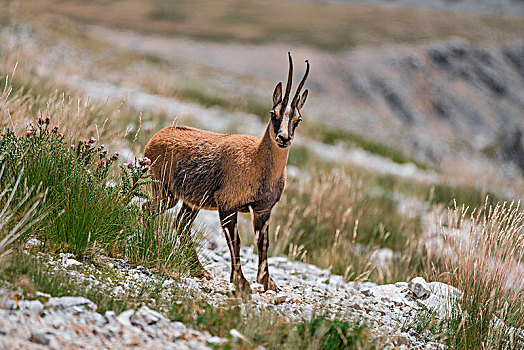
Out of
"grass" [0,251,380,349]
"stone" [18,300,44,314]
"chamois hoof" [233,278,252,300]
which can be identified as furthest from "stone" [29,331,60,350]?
"chamois hoof" [233,278,252,300]

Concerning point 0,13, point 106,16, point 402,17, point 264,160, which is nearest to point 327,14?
point 402,17

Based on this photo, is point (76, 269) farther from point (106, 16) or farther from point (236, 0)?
point (236, 0)

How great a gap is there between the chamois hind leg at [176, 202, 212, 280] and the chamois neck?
0.92 meters

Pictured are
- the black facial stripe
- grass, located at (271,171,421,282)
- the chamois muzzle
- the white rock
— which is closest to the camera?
the white rock

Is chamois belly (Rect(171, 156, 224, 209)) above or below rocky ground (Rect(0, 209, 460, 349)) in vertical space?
above

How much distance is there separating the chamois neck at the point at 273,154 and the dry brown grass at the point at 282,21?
146 ft

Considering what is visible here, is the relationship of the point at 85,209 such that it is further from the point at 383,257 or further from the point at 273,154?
the point at 383,257

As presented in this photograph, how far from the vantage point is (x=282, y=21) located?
6569 cm

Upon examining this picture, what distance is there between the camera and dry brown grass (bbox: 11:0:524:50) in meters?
52.0

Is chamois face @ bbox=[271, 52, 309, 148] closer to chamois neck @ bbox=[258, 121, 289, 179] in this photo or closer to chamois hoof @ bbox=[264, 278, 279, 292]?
chamois neck @ bbox=[258, 121, 289, 179]

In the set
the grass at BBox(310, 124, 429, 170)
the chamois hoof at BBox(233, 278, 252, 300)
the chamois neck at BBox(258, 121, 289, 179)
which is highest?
the chamois neck at BBox(258, 121, 289, 179)

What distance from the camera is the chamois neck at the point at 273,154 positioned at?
4.11 meters

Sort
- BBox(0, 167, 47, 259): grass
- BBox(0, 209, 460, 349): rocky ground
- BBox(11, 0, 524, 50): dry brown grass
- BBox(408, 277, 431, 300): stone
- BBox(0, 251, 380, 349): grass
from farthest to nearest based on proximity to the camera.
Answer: BBox(11, 0, 524, 50): dry brown grass → BBox(408, 277, 431, 300): stone → BBox(0, 167, 47, 259): grass → BBox(0, 251, 380, 349): grass → BBox(0, 209, 460, 349): rocky ground

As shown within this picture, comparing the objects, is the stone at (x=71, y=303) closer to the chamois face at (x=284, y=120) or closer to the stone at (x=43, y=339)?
the stone at (x=43, y=339)
